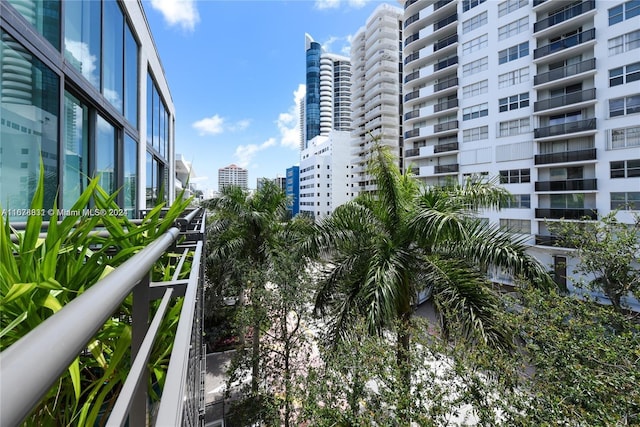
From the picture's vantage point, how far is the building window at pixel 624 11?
43.1ft

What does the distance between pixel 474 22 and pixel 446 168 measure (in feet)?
31.0

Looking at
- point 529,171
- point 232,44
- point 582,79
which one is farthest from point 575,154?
point 232,44

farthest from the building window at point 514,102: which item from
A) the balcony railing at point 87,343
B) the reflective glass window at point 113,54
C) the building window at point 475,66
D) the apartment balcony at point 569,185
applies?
the balcony railing at point 87,343

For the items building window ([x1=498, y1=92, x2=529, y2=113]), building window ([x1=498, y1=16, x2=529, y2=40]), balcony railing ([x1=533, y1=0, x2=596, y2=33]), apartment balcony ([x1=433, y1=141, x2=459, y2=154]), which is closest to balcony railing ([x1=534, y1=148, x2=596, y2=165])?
building window ([x1=498, y1=92, x2=529, y2=113])

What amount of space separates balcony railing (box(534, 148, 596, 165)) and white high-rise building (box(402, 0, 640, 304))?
4 cm

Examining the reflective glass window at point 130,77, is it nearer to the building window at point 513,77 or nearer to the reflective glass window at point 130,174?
the reflective glass window at point 130,174

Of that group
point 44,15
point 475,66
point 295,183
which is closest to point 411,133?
point 475,66

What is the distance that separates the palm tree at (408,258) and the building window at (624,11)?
597 inches

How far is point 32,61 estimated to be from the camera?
3.06 metres

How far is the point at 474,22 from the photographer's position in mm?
19719

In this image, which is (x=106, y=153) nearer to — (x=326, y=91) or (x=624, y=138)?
(x=624, y=138)

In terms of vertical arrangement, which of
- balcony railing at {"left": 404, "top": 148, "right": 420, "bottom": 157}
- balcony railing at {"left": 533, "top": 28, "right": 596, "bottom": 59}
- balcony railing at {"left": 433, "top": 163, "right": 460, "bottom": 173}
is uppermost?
balcony railing at {"left": 533, "top": 28, "right": 596, "bottom": 59}

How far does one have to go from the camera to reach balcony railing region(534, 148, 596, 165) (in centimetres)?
1452

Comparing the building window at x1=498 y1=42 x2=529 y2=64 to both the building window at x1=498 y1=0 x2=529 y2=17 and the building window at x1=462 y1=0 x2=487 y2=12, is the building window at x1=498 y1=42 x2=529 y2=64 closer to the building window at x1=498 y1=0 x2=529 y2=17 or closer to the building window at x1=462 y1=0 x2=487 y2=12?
the building window at x1=498 y1=0 x2=529 y2=17
